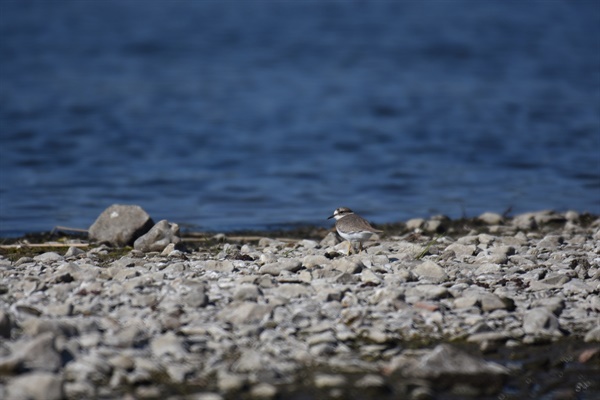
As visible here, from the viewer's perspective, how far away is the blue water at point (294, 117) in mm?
14672

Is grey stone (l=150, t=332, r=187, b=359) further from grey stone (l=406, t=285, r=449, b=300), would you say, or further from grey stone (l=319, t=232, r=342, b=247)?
grey stone (l=319, t=232, r=342, b=247)

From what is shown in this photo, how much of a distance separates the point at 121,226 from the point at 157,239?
2.64ft

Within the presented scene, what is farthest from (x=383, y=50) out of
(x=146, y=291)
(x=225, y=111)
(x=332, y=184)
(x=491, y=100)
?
(x=146, y=291)

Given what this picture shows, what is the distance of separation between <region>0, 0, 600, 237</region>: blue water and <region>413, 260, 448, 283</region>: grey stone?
17.1ft

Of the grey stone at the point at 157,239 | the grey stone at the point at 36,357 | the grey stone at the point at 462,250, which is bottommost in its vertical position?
the grey stone at the point at 36,357

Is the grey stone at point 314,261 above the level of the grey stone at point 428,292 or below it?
above

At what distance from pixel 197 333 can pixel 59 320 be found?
1.03 m

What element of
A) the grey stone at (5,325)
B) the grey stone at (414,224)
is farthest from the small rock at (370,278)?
the grey stone at (414,224)

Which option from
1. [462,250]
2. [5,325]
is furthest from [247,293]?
[462,250]

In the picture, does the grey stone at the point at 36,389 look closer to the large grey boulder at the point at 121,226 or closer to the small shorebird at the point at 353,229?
the small shorebird at the point at 353,229

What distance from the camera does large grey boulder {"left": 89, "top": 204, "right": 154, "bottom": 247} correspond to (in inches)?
401

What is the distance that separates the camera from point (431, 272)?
781 cm

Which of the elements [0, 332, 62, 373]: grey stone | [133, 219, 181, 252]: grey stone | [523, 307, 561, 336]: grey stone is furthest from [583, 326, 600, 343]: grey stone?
[133, 219, 181, 252]: grey stone

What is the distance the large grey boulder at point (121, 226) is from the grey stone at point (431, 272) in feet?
12.3
